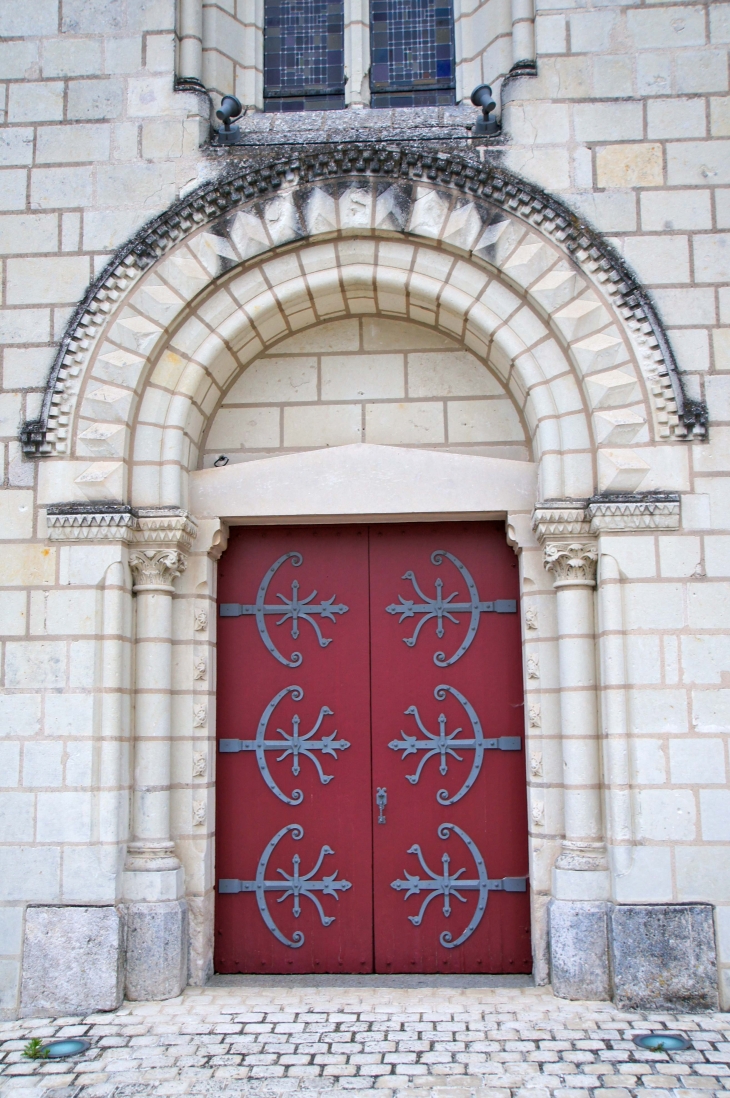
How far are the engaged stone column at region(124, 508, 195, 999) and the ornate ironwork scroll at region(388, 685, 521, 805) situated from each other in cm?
138

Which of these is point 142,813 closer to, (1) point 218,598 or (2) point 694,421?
(1) point 218,598

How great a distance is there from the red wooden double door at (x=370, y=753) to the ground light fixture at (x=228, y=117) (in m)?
2.38

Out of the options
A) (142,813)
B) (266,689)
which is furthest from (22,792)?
(266,689)

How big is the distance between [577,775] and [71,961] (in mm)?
2874

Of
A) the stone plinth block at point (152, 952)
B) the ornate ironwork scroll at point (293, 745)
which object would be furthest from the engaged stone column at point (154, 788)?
the ornate ironwork scroll at point (293, 745)

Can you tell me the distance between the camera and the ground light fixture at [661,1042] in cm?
449

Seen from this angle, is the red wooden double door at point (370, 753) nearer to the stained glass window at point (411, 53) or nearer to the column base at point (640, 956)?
the column base at point (640, 956)

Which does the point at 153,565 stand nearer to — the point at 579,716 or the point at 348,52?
the point at 579,716

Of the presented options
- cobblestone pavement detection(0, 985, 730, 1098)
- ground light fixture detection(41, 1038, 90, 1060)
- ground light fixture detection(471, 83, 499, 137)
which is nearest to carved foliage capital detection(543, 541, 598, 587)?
cobblestone pavement detection(0, 985, 730, 1098)

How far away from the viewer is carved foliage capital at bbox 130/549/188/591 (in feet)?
18.2

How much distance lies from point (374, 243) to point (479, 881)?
12.5ft

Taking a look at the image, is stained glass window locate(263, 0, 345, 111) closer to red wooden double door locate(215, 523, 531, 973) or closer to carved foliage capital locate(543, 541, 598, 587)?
red wooden double door locate(215, 523, 531, 973)

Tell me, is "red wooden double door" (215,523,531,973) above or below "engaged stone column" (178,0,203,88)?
below

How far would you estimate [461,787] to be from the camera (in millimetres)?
5750
